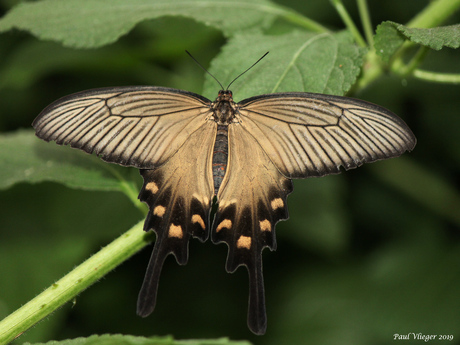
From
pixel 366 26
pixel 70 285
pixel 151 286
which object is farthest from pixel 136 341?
pixel 366 26

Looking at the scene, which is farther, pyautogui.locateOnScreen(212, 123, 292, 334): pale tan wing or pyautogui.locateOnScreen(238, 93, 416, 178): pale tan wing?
pyautogui.locateOnScreen(212, 123, 292, 334): pale tan wing

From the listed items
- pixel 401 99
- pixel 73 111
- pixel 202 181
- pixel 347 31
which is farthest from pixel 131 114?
pixel 401 99

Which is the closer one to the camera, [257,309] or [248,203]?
[257,309]

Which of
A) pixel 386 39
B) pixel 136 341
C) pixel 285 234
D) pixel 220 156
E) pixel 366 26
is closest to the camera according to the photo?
pixel 136 341

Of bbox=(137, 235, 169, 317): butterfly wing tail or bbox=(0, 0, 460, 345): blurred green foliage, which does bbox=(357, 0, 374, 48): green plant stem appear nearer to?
bbox=(0, 0, 460, 345): blurred green foliage

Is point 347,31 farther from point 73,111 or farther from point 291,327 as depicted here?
point 291,327

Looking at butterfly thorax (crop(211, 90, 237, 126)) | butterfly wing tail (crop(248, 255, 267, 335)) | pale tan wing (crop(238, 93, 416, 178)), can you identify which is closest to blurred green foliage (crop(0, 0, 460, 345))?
butterfly thorax (crop(211, 90, 237, 126))

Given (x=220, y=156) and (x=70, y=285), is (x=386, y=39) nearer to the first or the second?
(x=220, y=156)
